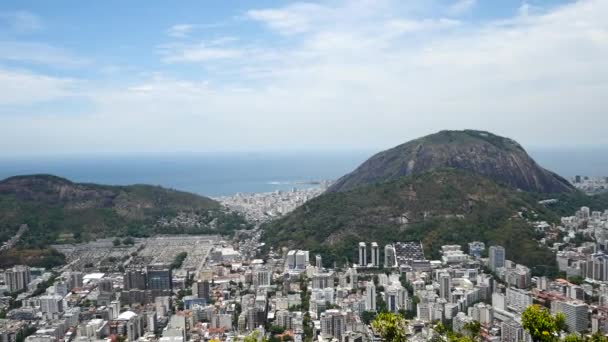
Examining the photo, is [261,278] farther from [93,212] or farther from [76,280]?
[93,212]

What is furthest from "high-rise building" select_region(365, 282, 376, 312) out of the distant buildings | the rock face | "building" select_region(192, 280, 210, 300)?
the rock face

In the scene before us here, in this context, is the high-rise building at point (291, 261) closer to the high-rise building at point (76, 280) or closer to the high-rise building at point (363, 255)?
the high-rise building at point (363, 255)

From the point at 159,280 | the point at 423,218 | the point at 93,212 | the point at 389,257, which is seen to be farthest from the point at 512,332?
the point at 93,212

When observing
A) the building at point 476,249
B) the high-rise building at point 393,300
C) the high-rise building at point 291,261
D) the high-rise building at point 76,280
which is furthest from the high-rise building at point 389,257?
the high-rise building at point 76,280

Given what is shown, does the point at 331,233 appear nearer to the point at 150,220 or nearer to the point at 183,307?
the point at 183,307

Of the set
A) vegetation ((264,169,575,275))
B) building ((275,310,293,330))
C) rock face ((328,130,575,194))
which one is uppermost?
rock face ((328,130,575,194))

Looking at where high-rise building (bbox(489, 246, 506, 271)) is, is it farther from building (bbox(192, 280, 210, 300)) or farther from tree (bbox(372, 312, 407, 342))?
tree (bbox(372, 312, 407, 342))

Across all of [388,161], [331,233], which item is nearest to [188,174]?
[388,161]
